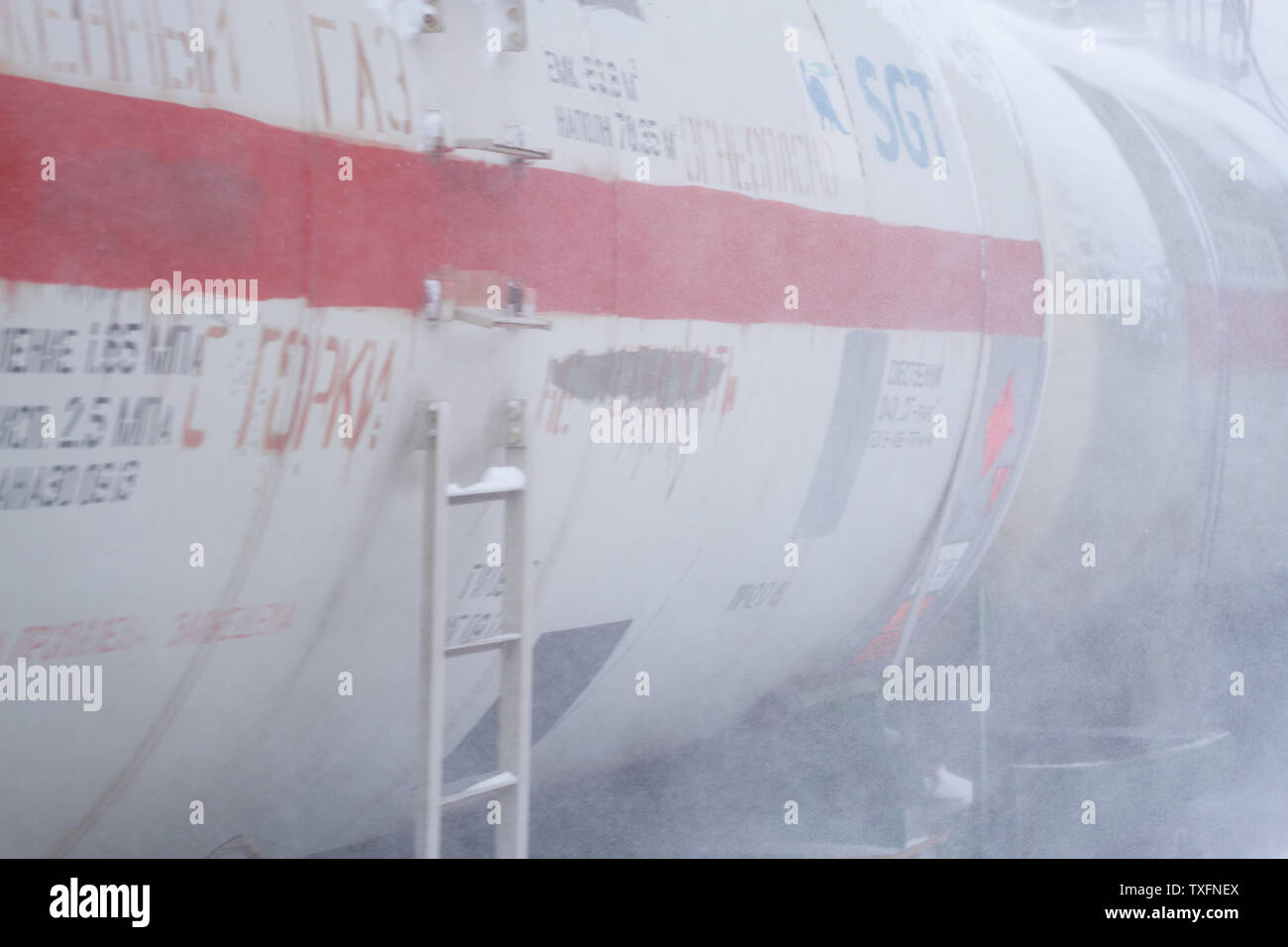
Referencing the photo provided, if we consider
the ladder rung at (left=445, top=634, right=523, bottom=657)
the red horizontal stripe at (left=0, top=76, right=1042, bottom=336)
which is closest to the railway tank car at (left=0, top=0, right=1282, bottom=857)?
the red horizontal stripe at (left=0, top=76, right=1042, bottom=336)

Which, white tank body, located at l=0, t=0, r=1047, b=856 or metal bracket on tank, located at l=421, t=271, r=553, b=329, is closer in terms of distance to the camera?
white tank body, located at l=0, t=0, r=1047, b=856

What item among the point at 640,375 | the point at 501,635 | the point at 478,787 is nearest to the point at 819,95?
the point at 640,375

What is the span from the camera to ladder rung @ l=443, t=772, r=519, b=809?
2.75 meters

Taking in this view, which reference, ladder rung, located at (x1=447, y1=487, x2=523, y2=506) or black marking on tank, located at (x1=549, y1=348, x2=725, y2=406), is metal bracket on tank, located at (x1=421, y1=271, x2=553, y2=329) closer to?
black marking on tank, located at (x1=549, y1=348, x2=725, y2=406)

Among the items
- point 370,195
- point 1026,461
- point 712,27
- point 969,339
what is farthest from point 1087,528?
point 370,195

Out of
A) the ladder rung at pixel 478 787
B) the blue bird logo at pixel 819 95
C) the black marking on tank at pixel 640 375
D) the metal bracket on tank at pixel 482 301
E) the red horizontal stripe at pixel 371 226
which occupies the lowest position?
the ladder rung at pixel 478 787

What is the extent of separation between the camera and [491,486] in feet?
9.33

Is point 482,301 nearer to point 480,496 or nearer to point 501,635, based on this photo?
point 480,496

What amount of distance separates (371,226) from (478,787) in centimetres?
115

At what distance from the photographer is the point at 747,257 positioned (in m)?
3.42

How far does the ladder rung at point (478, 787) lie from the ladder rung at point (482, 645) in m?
0.27

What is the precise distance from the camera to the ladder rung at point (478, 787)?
108 inches

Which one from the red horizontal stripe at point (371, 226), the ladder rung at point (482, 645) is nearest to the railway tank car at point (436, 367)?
the red horizontal stripe at point (371, 226)

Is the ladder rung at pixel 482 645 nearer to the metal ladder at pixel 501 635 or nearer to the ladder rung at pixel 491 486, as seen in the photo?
the metal ladder at pixel 501 635
